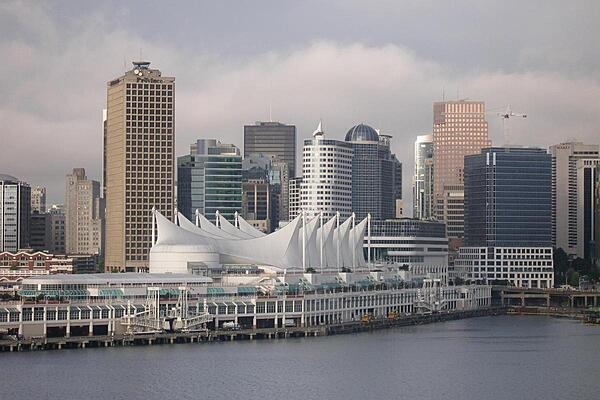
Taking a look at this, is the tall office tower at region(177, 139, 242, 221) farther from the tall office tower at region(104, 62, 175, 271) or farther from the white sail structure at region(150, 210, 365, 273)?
the white sail structure at region(150, 210, 365, 273)

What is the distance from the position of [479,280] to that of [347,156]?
1122 inches

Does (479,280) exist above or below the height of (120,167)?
below

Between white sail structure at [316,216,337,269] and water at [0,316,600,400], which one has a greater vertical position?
white sail structure at [316,216,337,269]

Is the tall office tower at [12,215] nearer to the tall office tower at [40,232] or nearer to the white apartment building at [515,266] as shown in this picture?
the tall office tower at [40,232]

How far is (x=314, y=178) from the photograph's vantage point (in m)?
145

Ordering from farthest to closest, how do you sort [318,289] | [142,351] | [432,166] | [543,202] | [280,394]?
1. [432,166]
2. [543,202]
3. [318,289]
4. [142,351]
5. [280,394]

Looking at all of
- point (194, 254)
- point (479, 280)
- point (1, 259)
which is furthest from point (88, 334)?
Result: point (479, 280)

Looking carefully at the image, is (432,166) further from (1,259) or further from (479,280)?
(1,259)

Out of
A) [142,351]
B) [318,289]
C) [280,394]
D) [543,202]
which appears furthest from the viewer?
[543,202]

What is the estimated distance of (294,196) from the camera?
517ft

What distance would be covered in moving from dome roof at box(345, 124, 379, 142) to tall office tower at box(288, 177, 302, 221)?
6.86 meters

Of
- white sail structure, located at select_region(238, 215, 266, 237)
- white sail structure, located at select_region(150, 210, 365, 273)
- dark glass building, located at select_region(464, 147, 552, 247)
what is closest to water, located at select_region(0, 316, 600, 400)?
white sail structure, located at select_region(150, 210, 365, 273)

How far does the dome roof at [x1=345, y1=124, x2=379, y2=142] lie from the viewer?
521 ft

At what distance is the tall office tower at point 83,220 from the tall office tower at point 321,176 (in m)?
23.2
